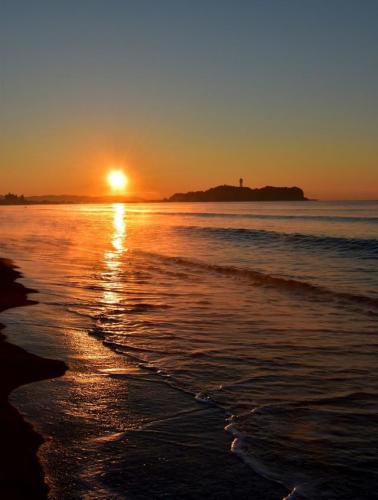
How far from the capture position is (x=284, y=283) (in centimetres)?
1631

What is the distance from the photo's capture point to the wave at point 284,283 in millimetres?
13078

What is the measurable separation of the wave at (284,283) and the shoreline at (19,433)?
7.83 meters

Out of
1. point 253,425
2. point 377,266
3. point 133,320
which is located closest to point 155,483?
point 253,425

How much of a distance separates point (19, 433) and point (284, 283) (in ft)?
41.0


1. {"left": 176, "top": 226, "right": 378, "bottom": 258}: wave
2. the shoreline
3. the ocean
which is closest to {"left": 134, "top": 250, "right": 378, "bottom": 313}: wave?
the ocean

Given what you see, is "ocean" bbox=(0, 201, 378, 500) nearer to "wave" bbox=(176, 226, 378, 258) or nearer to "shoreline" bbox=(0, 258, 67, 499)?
"shoreline" bbox=(0, 258, 67, 499)

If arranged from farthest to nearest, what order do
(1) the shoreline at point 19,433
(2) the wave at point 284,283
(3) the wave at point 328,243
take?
(3) the wave at point 328,243 → (2) the wave at point 284,283 → (1) the shoreline at point 19,433

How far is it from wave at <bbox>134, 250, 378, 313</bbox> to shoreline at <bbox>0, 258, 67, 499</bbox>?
7.83 m

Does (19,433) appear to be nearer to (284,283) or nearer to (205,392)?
(205,392)

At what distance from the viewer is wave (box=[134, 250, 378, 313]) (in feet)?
42.9

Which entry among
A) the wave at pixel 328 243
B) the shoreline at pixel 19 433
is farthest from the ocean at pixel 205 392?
the wave at pixel 328 243

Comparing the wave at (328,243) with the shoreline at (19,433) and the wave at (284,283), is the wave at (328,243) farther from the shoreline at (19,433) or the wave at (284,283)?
the shoreline at (19,433)

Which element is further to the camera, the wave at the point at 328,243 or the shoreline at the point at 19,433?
the wave at the point at 328,243

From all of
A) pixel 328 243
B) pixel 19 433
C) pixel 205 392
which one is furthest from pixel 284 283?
pixel 328 243
